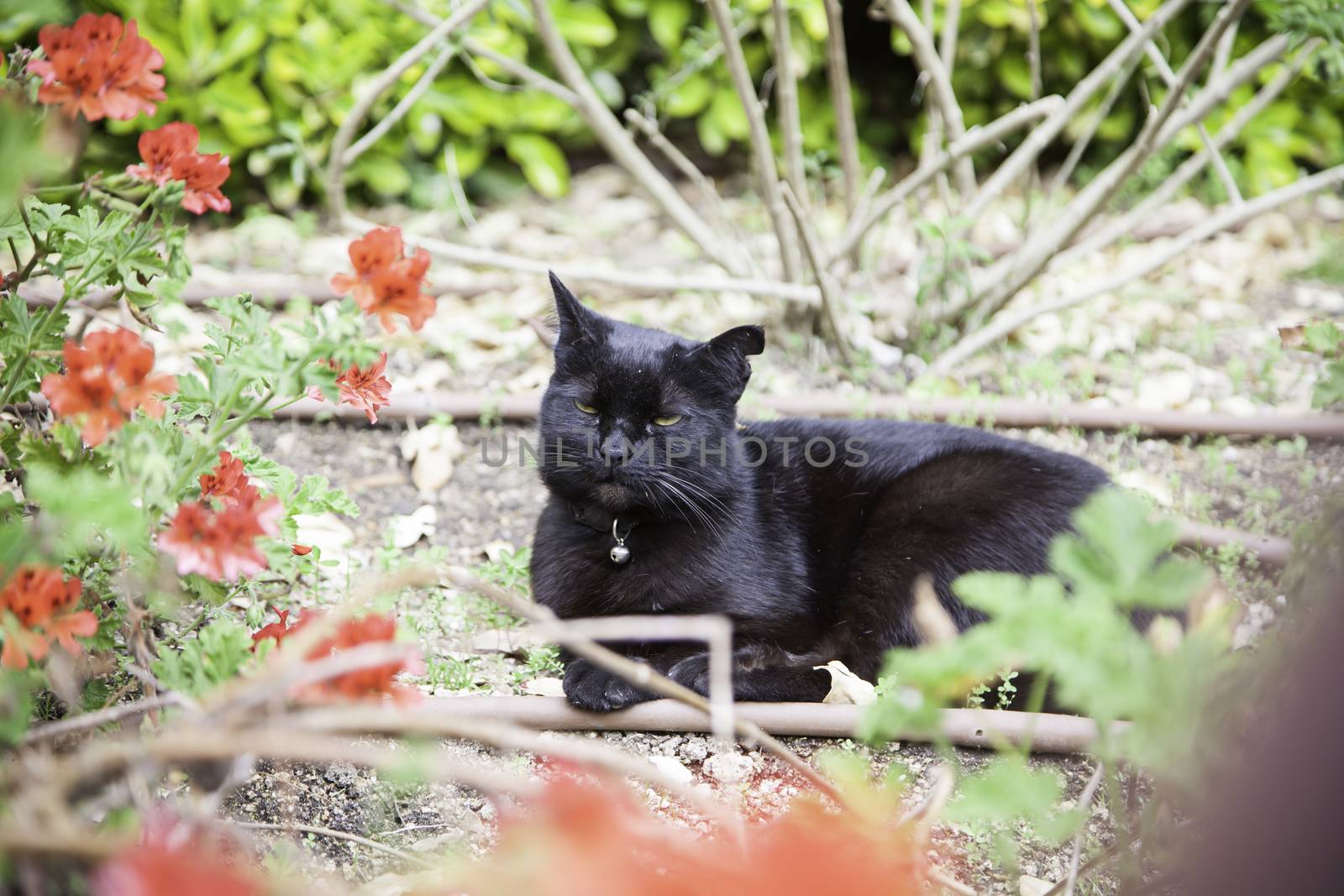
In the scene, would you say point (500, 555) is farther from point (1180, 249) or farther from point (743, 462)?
point (1180, 249)

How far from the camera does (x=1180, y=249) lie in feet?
12.8

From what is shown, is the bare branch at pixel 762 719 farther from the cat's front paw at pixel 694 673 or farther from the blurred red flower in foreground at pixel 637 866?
the blurred red flower in foreground at pixel 637 866

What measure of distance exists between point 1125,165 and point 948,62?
0.90 m

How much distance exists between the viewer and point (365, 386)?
1.92 meters

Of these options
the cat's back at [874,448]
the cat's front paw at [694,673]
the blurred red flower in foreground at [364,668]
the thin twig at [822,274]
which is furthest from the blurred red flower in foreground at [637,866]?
the thin twig at [822,274]

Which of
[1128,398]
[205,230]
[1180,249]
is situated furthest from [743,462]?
[205,230]

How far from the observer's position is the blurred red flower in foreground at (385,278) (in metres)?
1.57

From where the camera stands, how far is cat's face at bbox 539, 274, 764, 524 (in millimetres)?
2502

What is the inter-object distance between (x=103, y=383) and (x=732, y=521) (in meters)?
1.61

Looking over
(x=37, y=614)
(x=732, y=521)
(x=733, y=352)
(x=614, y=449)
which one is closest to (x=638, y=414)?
(x=614, y=449)

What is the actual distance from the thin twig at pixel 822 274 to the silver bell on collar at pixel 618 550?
1.34 metres

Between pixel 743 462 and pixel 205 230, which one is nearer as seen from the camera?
pixel 743 462

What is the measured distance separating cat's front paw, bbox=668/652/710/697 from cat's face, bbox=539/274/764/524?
36cm

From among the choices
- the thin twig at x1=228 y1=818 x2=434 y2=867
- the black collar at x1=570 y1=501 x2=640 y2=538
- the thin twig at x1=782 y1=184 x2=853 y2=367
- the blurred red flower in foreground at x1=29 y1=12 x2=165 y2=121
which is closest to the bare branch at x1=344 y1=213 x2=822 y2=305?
the thin twig at x1=782 y1=184 x2=853 y2=367
